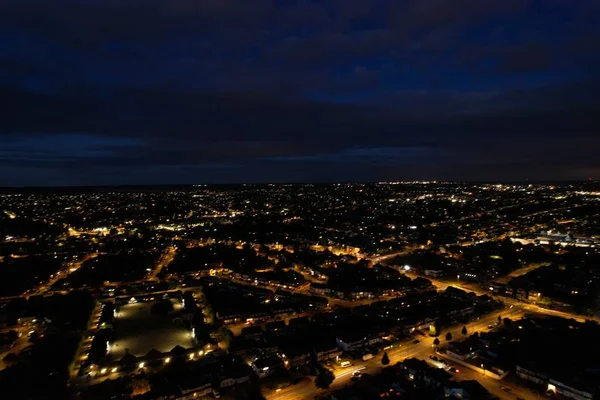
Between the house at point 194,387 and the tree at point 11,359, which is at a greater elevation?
the house at point 194,387

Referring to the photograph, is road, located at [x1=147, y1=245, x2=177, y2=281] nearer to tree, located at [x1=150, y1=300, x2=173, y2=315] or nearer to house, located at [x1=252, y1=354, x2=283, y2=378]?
tree, located at [x1=150, y1=300, x2=173, y2=315]

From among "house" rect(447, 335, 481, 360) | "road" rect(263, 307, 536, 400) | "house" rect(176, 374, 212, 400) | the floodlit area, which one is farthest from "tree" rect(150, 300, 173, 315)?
"house" rect(447, 335, 481, 360)

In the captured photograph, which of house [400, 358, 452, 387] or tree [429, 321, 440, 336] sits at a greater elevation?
house [400, 358, 452, 387]

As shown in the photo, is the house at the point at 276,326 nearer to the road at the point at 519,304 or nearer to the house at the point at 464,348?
the house at the point at 464,348

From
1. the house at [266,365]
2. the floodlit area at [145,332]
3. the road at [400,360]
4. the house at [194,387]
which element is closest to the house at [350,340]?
the road at [400,360]

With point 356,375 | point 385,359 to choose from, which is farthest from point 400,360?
point 356,375

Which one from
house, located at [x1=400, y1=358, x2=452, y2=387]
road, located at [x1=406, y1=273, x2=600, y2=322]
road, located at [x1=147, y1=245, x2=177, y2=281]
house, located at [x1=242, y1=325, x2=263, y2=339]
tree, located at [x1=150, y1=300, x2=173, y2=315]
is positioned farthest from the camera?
road, located at [x1=147, y1=245, x2=177, y2=281]

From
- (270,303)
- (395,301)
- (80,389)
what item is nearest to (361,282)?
(395,301)

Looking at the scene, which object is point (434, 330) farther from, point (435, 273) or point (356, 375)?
point (435, 273)
